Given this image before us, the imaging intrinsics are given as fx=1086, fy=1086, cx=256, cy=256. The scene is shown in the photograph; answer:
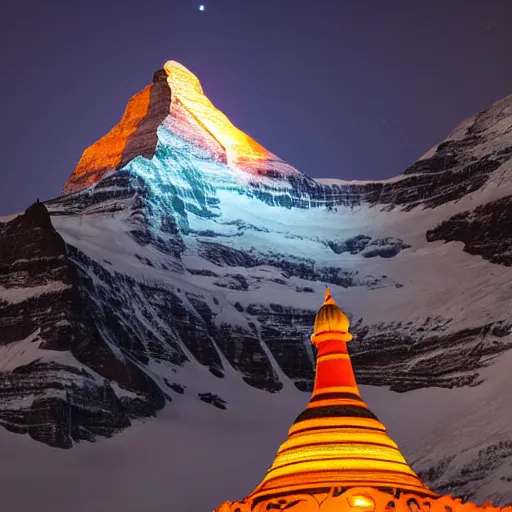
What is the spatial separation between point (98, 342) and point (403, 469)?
55.5 meters

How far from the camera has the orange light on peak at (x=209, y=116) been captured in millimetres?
112562

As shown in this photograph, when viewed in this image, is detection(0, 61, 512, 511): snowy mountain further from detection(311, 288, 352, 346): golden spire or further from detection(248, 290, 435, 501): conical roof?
detection(248, 290, 435, 501): conical roof

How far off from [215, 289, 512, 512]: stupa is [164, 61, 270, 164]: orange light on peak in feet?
311

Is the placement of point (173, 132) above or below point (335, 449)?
above

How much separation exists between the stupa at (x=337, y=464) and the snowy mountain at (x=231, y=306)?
34994 millimetres

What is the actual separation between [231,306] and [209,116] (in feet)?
129

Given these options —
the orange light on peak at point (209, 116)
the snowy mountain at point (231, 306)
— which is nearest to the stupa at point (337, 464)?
the snowy mountain at point (231, 306)

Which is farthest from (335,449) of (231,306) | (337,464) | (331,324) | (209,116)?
(209,116)

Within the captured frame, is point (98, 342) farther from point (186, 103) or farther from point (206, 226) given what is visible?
point (186, 103)

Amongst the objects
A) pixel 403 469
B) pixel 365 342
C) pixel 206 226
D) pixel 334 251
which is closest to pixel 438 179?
pixel 334 251

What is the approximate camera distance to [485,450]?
51.6 metres

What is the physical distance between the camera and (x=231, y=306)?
82.4m

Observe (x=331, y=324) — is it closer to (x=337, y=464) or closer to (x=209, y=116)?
(x=337, y=464)

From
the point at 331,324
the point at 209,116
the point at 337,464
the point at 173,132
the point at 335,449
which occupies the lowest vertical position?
the point at 337,464
